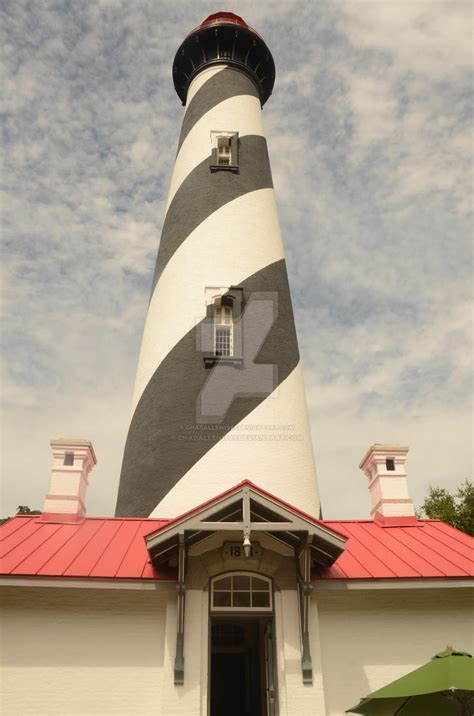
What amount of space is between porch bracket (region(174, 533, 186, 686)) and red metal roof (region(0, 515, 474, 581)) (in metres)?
0.29

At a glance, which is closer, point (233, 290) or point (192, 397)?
point (192, 397)

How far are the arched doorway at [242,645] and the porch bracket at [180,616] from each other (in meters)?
0.54

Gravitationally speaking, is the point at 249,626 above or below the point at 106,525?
below

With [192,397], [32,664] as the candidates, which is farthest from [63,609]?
[192,397]

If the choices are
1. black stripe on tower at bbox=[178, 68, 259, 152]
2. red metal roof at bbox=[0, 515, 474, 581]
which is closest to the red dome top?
black stripe on tower at bbox=[178, 68, 259, 152]

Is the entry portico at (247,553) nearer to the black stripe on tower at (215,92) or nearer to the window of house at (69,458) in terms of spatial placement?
the window of house at (69,458)

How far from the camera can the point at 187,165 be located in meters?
13.4

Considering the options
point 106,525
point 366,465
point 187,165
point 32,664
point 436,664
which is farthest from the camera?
point 187,165

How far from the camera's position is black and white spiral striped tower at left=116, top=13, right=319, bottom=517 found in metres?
9.77

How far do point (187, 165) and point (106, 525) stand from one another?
811cm

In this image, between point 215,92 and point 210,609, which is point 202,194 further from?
point 210,609

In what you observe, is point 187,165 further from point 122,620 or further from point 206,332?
point 122,620

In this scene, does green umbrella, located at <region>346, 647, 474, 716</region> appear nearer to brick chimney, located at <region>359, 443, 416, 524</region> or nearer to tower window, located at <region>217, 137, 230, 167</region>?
brick chimney, located at <region>359, 443, 416, 524</region>

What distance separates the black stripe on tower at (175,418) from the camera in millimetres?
9766
